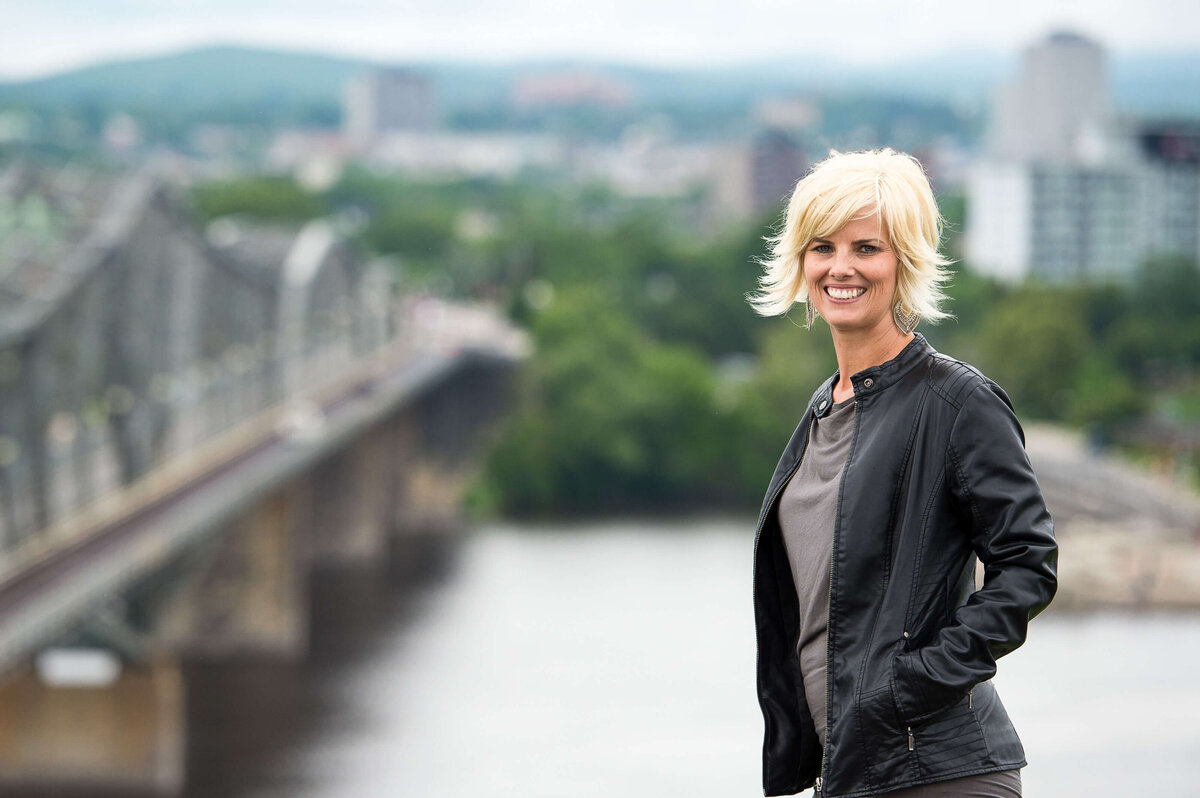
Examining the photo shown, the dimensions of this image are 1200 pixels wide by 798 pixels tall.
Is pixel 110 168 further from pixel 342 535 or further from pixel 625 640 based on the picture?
pixel 625 640

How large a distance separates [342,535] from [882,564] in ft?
104

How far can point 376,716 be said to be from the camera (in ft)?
69.8

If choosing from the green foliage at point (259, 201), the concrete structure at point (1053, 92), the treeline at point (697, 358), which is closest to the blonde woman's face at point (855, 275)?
the treeline at point (697, 358)

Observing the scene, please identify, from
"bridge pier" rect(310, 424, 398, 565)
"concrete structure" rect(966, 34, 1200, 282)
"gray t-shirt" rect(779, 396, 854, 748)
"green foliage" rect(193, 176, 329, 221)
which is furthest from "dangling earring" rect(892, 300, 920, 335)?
"green foliage" rect(193, 176, 329, 221)

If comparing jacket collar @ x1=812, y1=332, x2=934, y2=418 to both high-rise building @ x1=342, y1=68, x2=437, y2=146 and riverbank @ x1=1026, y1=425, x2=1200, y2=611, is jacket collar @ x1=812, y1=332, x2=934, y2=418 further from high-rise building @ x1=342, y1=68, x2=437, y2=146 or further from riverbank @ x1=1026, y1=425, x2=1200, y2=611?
high-rise building @ x1=342, y1=68, x2=437, y2=146

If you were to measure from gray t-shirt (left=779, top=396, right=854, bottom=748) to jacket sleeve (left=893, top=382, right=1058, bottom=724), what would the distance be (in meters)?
0.16

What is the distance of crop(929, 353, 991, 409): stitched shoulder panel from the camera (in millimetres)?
2025

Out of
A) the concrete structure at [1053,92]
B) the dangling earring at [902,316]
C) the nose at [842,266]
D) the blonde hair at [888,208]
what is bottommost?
the dangling earring at [902,316]

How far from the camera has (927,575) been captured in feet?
6.72

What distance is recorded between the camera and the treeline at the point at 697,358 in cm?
3734

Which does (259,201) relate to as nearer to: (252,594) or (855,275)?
(252,594)

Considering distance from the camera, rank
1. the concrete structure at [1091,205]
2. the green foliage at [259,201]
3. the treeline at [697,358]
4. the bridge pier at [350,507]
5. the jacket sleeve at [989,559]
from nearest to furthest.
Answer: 1. the jacket sleeve at [989,559]
2. the bridge pier at [350,507]
3. the treeline at [697,358]
4. the concrete structure at [1091,205]
5. the green foliage at [259,201]

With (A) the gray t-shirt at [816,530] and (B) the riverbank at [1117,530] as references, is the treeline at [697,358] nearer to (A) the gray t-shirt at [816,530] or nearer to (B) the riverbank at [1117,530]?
(B) the riverbank at [1117,530]

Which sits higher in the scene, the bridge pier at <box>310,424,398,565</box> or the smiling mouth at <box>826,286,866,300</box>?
the smiling mouth at <box>826,286,866,300</box>
